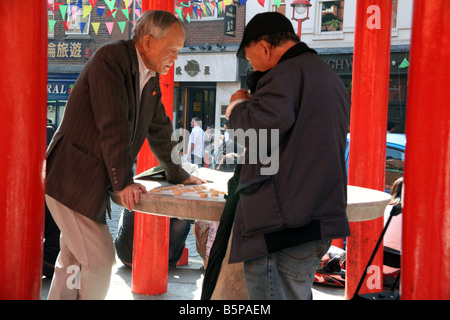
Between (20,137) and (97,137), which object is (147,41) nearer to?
(97,137)

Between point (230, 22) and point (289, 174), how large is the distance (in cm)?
1769

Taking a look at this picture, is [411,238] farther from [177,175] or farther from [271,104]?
[177,175]

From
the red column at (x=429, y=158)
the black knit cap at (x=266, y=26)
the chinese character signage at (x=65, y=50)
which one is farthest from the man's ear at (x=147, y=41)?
the chinese character signage at (x=65, y=50)

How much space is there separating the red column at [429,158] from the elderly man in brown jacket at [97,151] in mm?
1255

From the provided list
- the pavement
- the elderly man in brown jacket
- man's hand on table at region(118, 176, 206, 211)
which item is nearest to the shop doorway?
the pavement

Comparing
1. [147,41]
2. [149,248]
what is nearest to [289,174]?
[147,41]

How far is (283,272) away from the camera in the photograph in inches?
85.5

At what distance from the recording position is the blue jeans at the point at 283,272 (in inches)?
84.2

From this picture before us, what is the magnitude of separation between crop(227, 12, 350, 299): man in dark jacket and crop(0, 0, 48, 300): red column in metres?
0.76

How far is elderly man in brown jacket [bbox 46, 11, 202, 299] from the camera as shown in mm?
2482

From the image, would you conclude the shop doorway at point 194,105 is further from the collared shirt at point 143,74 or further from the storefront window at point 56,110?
the collared shirt at point 143,74

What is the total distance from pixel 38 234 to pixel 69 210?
610 millimetres

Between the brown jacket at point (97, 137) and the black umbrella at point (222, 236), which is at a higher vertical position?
the brown jacket at point (97, 137)

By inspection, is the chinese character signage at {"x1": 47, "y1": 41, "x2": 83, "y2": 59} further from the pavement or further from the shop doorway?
the pavement
